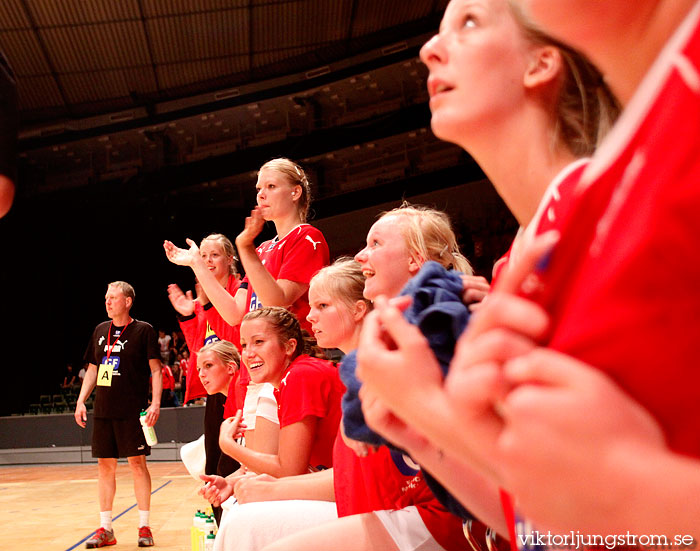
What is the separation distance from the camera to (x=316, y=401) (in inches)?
83.8

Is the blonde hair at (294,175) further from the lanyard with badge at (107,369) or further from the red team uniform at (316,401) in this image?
the lanyard with badge at (107,369)

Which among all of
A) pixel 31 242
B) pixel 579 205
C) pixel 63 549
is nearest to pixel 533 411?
pixel 579 205

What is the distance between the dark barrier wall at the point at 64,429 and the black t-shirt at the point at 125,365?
Result: 16.3ft

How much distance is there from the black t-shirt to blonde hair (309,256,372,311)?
3.22 m

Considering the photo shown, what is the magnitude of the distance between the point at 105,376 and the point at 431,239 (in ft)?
13.0

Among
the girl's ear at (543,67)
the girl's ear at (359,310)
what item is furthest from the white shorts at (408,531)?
the girl's ear at (543,67)

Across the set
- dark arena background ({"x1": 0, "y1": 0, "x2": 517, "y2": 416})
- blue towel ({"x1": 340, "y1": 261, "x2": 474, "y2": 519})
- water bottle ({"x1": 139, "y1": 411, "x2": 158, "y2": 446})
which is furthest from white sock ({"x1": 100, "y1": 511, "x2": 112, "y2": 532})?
dark arena background ({"x1": 0, "y1": 0, "x2": 517, "y2": 416})

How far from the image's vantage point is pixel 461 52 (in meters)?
0.89

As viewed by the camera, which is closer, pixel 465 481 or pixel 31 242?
pixel 465 481

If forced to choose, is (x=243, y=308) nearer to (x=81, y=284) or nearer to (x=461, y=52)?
(x=461, y=52)

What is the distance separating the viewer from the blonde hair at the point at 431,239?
5.54 feet

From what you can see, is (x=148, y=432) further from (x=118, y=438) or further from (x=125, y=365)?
(x=125, y=365)

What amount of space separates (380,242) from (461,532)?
0.69m

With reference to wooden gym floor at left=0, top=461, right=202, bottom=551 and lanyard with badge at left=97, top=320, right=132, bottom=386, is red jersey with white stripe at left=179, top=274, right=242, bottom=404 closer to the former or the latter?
lanyard with badge at left=97, top=320, right=132, bottom=386
